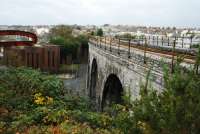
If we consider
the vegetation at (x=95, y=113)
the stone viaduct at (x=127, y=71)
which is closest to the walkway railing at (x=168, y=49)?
the stone viaduct at (x=127, y=71)

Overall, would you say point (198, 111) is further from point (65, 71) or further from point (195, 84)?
point (65, 71)

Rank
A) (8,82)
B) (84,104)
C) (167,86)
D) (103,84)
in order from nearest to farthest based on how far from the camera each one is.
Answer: (167,86), (84,104), (8,82), (103,84)

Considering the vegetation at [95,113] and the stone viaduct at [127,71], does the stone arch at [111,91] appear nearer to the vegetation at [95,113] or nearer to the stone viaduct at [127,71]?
the stone viaduct at [127,71]

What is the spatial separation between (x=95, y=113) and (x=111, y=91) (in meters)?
11.6

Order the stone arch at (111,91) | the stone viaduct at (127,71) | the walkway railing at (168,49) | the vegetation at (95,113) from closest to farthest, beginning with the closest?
1. the vegetation at (95,113)
2. the walkway railing at (168,49)
3. the stone viaduct at (127,71)
4. the stone arch at (111,91)

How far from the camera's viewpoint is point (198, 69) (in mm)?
8008

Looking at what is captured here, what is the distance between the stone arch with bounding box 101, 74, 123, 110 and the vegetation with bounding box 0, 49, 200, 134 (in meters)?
6.21

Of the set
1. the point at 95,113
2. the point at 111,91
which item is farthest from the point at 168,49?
the point at 111,91

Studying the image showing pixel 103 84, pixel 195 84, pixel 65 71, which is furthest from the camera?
pixel 65 71

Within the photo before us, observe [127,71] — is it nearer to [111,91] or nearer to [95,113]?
[95,113]

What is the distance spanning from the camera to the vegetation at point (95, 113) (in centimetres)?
752

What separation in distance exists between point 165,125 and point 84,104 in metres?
13.7

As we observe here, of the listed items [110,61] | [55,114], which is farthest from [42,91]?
[110,61]

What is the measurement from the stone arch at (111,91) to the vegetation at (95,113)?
20.4ft
